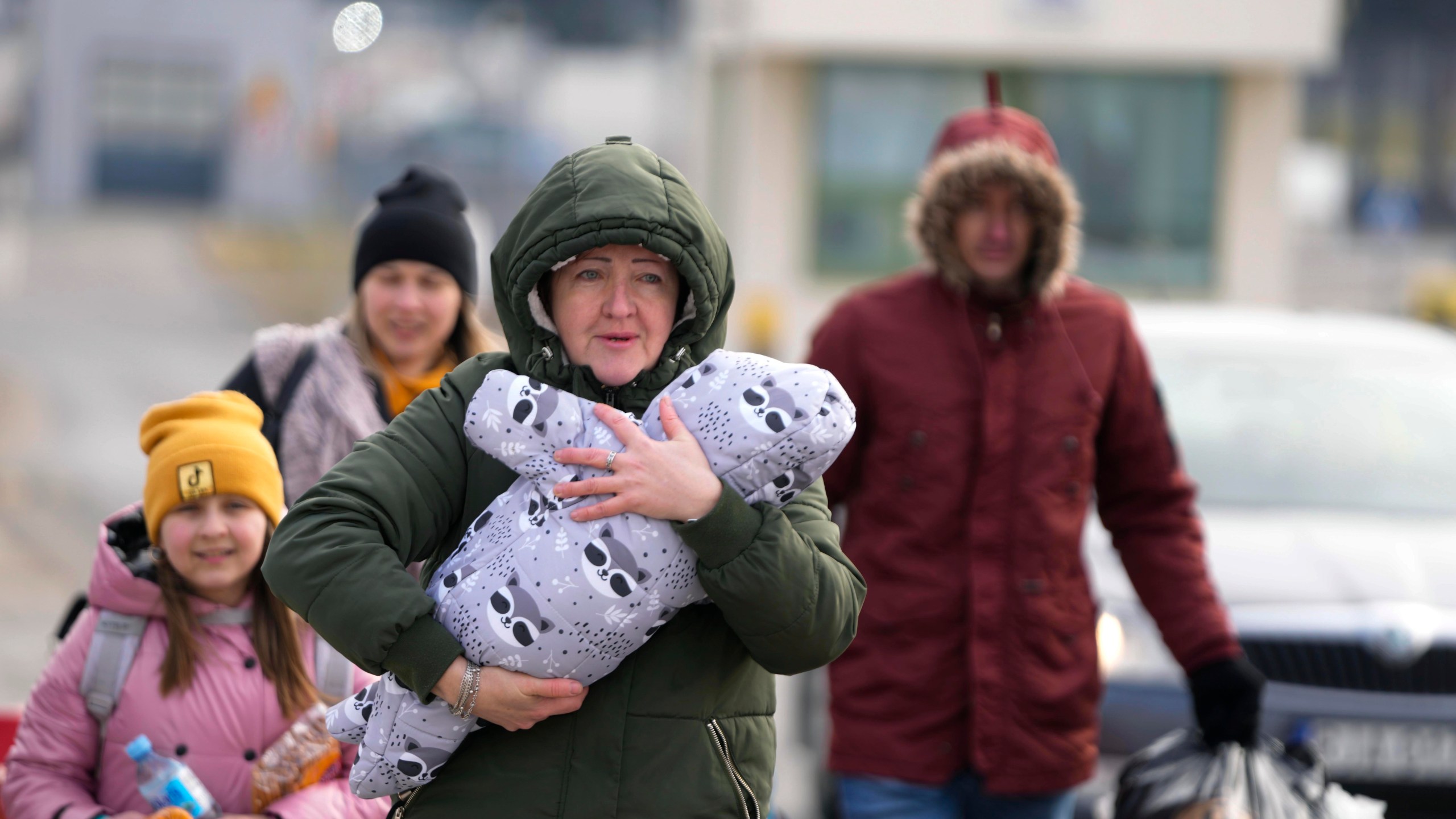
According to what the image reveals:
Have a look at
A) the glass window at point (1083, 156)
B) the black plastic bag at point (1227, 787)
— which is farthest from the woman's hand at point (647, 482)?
the glass window at point (1083, 156)

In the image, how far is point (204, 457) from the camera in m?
3.07

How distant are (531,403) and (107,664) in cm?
120

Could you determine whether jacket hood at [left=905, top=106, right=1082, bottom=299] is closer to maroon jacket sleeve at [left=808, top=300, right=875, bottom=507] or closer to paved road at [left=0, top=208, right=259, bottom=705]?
maroon jacket sleeve at [left=808, top=300, right=875, bottom=507]

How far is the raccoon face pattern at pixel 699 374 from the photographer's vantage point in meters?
2.25

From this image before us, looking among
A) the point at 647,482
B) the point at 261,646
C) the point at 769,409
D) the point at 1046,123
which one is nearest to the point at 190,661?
the point at 261,646

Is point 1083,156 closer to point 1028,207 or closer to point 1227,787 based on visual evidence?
point 1028,207

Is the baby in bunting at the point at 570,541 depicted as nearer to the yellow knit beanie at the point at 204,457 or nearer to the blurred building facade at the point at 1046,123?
the yellow knit beanie at the point at 204,457

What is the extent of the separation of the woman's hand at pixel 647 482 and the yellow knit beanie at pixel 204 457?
1.12m

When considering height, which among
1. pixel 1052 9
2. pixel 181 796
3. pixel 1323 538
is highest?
pixel 1052 9

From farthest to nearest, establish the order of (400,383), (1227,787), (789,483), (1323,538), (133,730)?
(1323,538), (400,383), (1227,787), (133,730), (789,483)

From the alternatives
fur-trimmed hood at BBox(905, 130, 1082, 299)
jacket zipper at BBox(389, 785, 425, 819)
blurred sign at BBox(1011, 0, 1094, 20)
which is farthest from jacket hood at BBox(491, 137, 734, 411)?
blurred sign at BBox(1011, 0, 1094, 20)

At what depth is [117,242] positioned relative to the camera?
104 ft

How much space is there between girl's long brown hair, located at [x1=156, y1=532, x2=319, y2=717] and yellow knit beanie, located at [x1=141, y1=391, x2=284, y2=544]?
0.13 metres

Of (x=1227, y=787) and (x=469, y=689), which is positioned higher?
(x=469, y=689)
